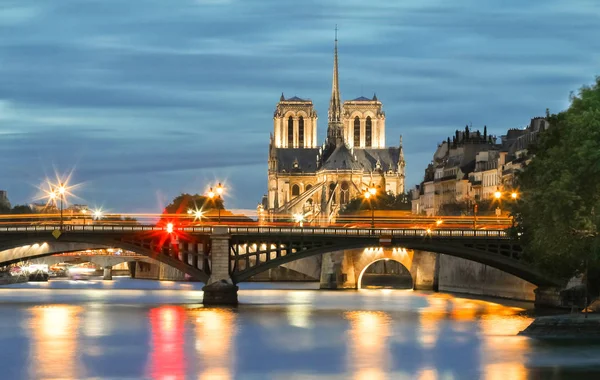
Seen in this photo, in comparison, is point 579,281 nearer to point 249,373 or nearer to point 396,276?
point 249,373

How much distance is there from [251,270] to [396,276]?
69.7 meters

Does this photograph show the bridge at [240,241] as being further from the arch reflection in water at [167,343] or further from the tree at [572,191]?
the tree at [572,191]

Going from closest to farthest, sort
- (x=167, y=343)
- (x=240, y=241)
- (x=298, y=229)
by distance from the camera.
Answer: (x=167, y=343) → (x=240, y=241) → (x=298, y=229)

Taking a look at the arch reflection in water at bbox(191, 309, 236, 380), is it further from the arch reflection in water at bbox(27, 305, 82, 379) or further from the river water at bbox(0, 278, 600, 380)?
the arch reflection in water at bbox(27, 305, 82, 379)

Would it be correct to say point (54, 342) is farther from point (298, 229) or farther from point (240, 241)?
point (298, 229)

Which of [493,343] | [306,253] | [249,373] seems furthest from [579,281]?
[249,373]

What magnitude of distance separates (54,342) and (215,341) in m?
6.74

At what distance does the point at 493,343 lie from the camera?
230 feet

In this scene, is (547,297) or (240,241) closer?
(547,297)

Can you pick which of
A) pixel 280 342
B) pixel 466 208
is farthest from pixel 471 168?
pixel 280 342

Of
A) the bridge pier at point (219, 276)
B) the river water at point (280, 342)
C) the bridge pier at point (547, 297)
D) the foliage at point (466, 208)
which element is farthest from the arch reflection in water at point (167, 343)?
the foliage at point (466, 208)

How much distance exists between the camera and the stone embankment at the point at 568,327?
6862cm

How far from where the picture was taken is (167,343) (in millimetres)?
71000

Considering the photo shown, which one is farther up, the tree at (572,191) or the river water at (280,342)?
the tree at (572,191)
